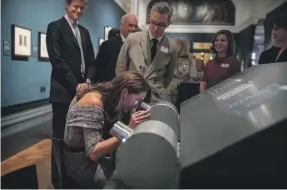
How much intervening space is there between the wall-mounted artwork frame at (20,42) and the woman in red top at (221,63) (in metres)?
2.03

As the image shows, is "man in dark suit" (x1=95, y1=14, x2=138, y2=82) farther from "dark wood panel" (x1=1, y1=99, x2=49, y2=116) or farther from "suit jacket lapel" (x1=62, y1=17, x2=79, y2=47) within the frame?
"dark wood panel" (x1=1, y1=99, x2=49, y2=116)

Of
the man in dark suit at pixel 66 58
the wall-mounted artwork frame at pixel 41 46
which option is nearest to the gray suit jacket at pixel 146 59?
the man in dark suit at pixel 66 58

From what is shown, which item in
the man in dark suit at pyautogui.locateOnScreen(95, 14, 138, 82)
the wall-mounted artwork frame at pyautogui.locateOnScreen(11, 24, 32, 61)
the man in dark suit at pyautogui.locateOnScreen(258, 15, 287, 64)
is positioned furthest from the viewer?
the wall-mounted artwork frame at pyautogui.locateOnScreen(11, 24, 32, 61)

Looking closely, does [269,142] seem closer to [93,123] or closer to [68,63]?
[93,123]

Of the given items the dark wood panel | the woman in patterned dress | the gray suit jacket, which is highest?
the gray suit jacket

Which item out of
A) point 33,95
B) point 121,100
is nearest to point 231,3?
point 33,95

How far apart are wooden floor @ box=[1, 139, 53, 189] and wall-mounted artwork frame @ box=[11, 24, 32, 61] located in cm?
96

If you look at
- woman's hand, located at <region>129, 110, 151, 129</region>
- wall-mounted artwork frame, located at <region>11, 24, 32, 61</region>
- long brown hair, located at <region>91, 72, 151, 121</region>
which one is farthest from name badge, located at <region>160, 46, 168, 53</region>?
wall-mounted artwork frame, located at <region>11, 24, 32, 61</region>

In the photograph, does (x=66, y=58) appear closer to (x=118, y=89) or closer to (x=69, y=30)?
(x=69, y=30)

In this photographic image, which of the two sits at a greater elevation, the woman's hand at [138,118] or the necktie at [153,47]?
the necktie at [153,47]

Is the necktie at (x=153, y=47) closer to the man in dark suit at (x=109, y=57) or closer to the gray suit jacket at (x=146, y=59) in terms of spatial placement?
the gray suit jacket at (x=146, y=59)

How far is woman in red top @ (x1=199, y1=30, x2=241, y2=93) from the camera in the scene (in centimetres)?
251

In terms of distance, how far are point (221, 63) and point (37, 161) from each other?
1.80 meters

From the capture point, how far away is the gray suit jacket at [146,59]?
2.14 metres
